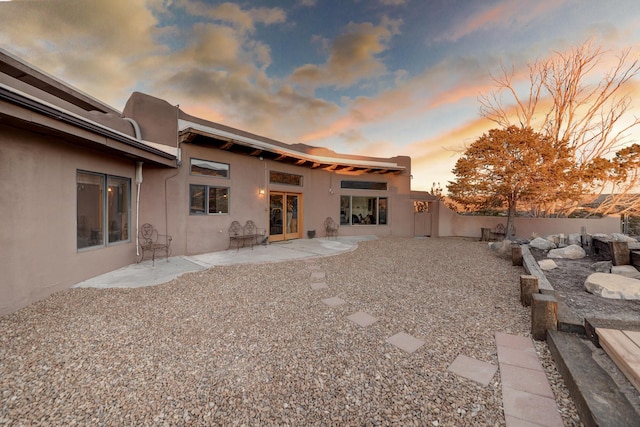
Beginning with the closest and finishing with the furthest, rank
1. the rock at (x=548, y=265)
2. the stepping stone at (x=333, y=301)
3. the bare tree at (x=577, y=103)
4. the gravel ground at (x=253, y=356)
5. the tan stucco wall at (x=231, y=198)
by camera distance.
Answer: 1. the gravel ground at (x=253, y=356)
2. the stepping stone at (x=333, y=301)
3. the rock at (x=548, y=265)
4. the tan stucco wall at (x=231, y=198)
5. the bare tree at (x=577, y=103)

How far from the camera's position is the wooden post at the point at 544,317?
7.77ft

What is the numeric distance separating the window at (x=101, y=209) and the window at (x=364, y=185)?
25.5 ft

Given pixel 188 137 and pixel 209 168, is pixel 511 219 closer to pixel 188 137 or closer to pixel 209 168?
pixel 209 168

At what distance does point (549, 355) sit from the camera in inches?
84.0

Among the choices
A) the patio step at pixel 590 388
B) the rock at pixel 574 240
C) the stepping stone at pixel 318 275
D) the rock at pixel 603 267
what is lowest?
the stepping stone at pixel 318 275

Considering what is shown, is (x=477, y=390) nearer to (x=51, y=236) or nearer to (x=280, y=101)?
(x=51, y=236)

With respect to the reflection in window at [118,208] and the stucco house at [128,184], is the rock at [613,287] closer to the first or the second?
the stucco house at [128,184]

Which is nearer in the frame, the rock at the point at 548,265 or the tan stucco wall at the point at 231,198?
the rock at the point at 548,265

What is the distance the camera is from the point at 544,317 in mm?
2383

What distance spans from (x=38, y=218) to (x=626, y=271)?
9.52 meters

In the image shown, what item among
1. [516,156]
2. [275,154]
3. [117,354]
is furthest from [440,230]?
[117,354]

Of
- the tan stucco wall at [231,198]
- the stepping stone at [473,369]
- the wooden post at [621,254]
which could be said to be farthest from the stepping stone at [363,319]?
the tan stucco wall at [231,198]

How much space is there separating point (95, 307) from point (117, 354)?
155 cm

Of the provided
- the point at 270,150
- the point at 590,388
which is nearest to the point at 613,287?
the point at 590,388
